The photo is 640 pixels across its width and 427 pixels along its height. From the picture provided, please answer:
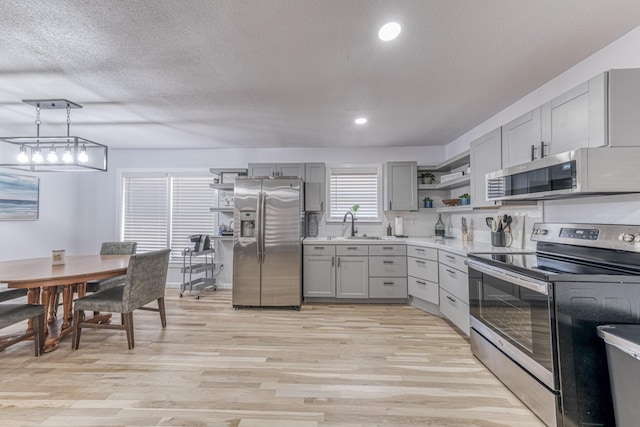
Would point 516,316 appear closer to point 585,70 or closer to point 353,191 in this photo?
point 585,70

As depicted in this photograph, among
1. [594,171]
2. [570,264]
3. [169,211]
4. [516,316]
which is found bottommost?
[516,316]

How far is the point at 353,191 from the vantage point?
450 cm

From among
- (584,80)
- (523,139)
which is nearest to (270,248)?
(523,139)

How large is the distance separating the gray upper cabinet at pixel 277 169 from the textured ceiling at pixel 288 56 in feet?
3.23

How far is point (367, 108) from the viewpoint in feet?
9.57

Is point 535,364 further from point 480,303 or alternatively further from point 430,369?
point 430,369

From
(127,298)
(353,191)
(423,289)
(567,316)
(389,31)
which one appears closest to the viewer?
(567,316)

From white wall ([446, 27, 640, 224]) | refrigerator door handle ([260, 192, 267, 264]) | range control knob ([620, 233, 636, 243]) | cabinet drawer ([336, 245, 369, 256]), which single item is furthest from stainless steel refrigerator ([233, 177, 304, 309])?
range control knob ([620, 233, 636, 243])

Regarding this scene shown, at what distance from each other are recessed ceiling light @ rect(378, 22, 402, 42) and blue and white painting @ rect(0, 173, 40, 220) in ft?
16.7

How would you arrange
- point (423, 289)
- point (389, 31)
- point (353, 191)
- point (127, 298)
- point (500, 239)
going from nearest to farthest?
point (389, 31)
point (127, 298)
point (500, 239)
point (423, 289)
point (353, 191)

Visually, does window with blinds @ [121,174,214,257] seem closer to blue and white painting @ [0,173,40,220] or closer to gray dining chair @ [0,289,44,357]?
blue and white painting @ [0,173,40,220]

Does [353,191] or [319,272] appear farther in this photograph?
[353,191]

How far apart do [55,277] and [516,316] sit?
3.55 m

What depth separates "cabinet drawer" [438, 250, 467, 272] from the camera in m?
2.66
